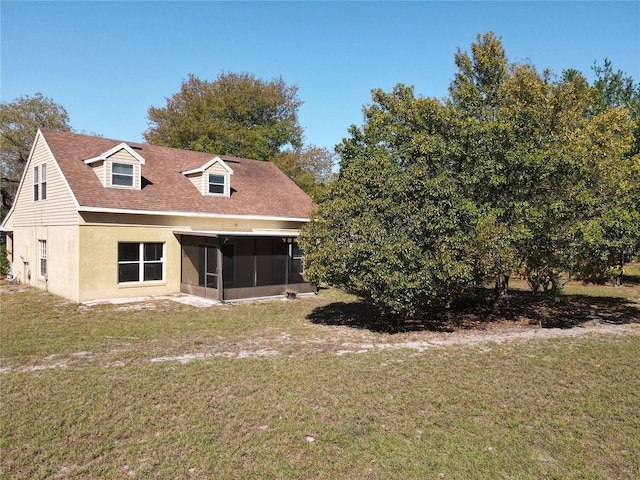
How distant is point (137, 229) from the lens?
16953 millimetres

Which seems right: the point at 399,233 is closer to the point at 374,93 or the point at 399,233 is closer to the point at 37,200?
the point at 374,93

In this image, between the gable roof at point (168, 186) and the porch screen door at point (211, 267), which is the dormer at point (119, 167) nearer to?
the gable roof at point (168, 186)

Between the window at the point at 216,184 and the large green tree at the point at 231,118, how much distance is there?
13234mm

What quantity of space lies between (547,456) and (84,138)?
20.6 meters

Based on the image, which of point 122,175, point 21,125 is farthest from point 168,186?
point 21,125

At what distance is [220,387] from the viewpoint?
7.12m

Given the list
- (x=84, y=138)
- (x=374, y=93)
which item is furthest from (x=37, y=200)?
(x=374, y=93)

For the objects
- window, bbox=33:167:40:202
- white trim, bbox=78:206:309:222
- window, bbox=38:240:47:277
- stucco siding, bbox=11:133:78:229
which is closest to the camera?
white trim, bbox=78:206:309:222

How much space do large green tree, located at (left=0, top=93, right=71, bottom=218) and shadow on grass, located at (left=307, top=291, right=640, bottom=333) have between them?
31.6 metres

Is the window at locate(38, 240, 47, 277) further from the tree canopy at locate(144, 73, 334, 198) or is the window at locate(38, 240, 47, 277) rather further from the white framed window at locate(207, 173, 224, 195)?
the tree canopy at locate(144, 73, 334, 198)

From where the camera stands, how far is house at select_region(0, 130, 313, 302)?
16.1 m

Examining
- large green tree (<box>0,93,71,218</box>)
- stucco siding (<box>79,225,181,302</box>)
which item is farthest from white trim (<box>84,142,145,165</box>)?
large green tree (<box>0,93,71,218</box>)

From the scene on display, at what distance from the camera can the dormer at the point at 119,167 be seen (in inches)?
672

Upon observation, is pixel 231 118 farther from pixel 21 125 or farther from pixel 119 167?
pixel 119 167
